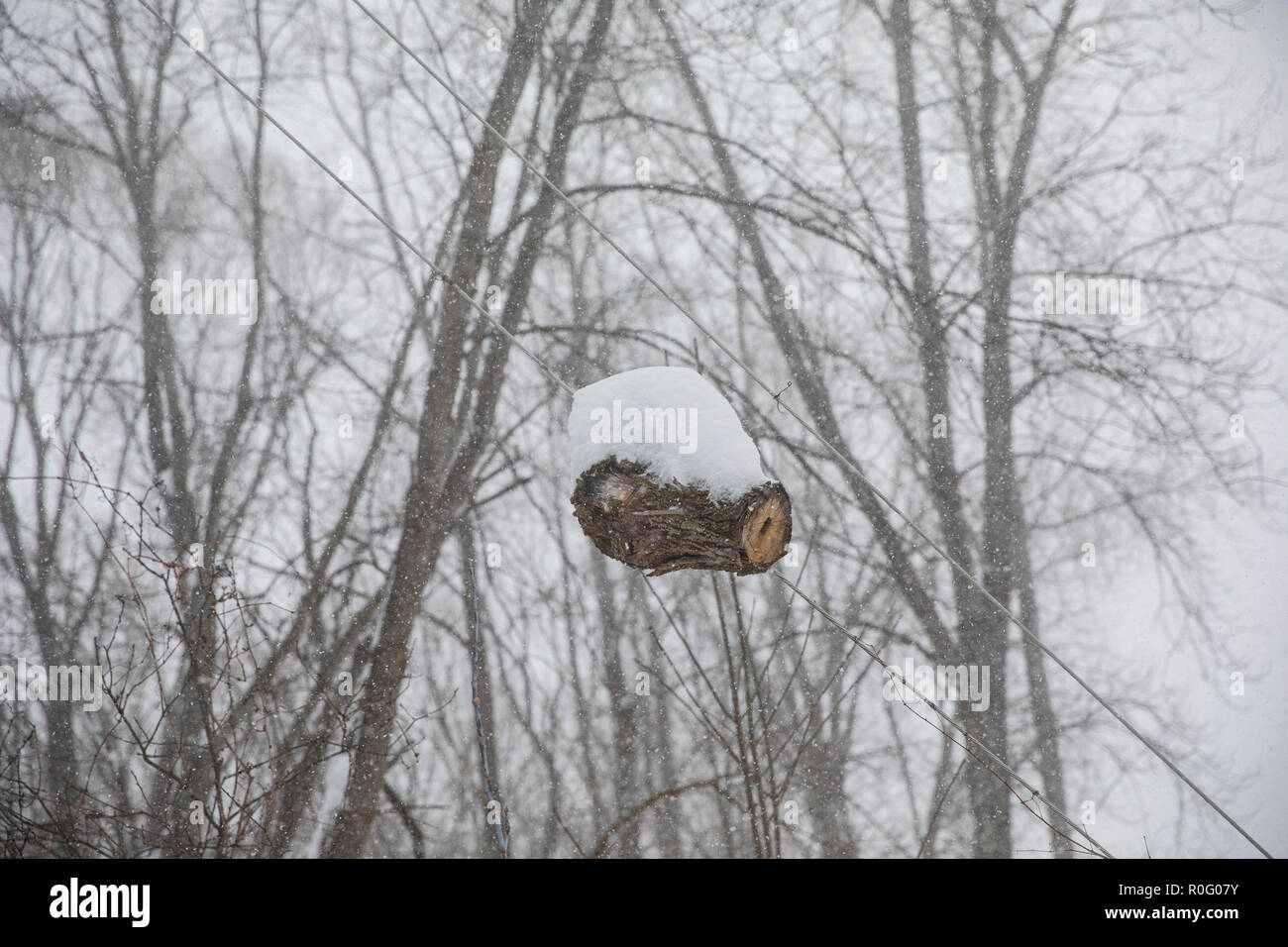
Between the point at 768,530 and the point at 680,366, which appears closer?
the point at 768,530

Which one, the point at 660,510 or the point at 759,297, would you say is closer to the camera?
the point at 660,510

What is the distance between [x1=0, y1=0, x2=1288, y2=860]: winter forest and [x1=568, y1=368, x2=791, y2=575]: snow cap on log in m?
1.76

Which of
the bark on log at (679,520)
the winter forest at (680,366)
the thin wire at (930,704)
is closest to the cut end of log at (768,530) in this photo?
the bark on log at (679,520)

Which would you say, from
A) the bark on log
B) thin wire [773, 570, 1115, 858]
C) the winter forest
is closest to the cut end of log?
the bark on log

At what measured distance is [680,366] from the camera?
3.61 meters

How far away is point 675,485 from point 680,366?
1845 mm

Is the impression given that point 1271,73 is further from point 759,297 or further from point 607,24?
point 607,24

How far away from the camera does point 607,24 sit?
12.6ft

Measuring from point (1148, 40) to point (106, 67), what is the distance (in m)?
4.51

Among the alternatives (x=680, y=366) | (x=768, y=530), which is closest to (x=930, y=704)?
(x=768, y=530)

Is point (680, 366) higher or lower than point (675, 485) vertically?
higher

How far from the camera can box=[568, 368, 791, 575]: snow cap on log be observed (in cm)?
182

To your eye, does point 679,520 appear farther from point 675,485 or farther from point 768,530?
point 768,530
